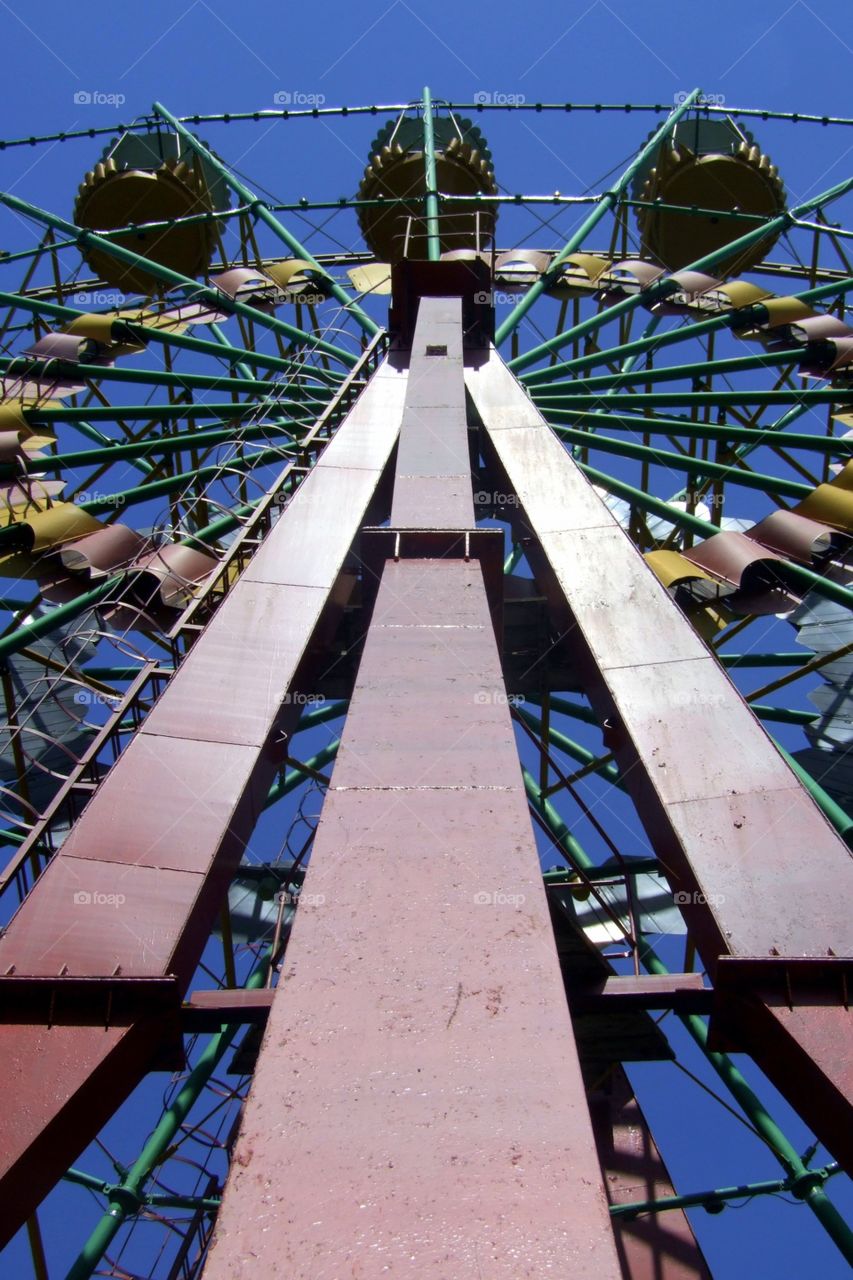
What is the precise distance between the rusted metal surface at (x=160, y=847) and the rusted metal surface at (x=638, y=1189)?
6.08 m


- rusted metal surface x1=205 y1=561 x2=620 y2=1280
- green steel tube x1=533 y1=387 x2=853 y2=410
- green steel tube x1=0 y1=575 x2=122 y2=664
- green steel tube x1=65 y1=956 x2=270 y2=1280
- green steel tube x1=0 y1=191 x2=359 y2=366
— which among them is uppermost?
green steel tube x1=0 y1=191 x2=359 y2=366

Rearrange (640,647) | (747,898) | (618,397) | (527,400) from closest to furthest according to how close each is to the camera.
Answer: (747,898) < (640,647) < (527,400) < (618,397)

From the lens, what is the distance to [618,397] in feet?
61.9

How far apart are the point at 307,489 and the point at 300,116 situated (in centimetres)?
1964

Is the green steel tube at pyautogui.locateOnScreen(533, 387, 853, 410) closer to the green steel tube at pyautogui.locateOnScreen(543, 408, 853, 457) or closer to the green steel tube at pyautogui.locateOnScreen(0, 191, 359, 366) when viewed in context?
the green steel tube at pyautogui.locateOnScreen(543, 408, 853, 457)

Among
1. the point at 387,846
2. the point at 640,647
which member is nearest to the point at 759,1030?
the point at 387,846

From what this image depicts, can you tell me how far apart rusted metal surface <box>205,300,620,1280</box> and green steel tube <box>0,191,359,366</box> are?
1430cm

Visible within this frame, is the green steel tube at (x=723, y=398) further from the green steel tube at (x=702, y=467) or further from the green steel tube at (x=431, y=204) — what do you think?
the green steel tube at (x=431, y=204)

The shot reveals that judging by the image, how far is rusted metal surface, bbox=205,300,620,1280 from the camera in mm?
4312

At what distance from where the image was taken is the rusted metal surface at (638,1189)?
12664 mm

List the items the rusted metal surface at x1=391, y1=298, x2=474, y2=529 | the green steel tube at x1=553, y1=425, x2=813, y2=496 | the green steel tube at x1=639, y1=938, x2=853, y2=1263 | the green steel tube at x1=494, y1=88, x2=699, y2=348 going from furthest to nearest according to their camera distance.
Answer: the green steel tube at x1=494, y1=88, x2=699, y2=348 → the green steel tube at x1=553, y1=425, x2=813, y2=496 → the green steel tube at x1=639, y1=938, x2=853, y2=1263 → the rusted metal surface at x1=391, y1=298, x2=474, y2=529

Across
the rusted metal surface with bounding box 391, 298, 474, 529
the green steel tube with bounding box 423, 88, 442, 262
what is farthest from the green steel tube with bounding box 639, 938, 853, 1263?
the green steel tube with bounding box 423, 88, 442, 262

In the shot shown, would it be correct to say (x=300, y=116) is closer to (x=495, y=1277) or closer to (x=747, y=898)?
(x=747, y=898)

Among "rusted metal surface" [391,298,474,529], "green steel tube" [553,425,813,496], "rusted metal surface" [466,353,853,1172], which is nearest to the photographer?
"rusted metal surface" [466,353,853,1172]
